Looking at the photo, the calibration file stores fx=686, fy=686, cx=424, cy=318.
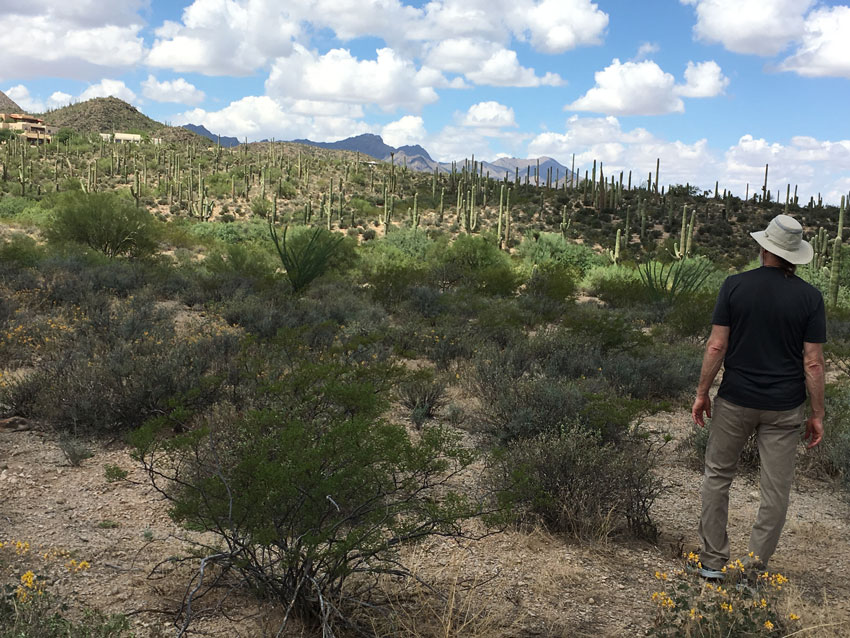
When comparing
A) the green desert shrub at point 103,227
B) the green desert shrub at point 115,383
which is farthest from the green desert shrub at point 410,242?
the green desert shrub at point 115,383

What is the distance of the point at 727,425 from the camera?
4207mm

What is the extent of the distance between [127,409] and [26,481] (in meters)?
1.48

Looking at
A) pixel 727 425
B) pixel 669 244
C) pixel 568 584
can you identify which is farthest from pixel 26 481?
pixel 669 244

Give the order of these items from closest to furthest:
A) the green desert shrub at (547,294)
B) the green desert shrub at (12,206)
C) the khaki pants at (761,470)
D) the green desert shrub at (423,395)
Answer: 1. the khaki pants at (761,470)
2. the green desert shrub at (423,395)
3. the green desert shrub at (547,294)
4. the green desert shrub at (12,206)

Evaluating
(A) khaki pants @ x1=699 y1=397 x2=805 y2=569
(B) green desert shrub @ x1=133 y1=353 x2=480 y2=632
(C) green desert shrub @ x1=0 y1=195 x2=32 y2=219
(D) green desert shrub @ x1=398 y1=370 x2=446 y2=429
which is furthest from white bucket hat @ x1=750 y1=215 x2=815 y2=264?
(C) green desert shrub @ x1=0 y1=195 x2=32 y2=219

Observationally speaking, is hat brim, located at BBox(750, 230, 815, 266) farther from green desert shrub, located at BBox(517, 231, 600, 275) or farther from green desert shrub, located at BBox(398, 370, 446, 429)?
green desert shrub, located at BBox(517, 231, 600, 275)

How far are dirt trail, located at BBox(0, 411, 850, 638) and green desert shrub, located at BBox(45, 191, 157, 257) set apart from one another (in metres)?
16.1

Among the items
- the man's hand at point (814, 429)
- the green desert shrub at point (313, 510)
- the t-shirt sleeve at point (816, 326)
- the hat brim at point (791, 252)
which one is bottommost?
the green desert shrub at point (313, 510)

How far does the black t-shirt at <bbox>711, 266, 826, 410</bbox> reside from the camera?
13.1ft

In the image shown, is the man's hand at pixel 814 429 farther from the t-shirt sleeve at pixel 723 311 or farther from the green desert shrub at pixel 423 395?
the green desert shrub at pixel 423 395

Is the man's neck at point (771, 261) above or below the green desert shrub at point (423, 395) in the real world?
above

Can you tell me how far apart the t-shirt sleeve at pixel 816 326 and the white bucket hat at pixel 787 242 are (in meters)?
0.27

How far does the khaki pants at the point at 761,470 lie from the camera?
4086mm

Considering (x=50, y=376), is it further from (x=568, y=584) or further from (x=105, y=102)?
(x=105, y=102)
